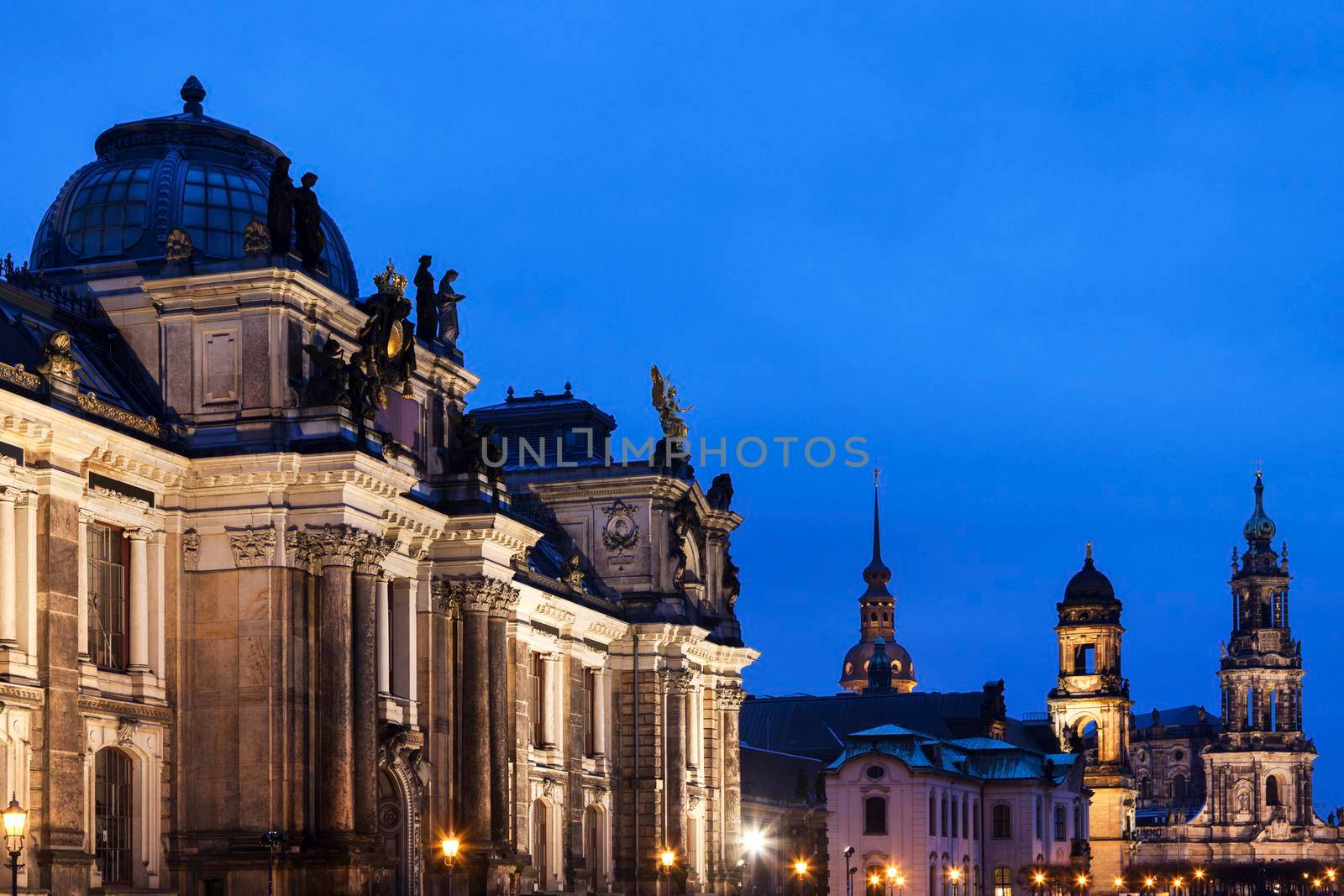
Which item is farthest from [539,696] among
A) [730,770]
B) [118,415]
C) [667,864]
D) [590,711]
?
[118,415]

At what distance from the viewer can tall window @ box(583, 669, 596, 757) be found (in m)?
78.6

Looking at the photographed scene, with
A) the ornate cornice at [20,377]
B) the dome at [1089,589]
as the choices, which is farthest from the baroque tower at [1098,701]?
the ornate cornice at [20,377]

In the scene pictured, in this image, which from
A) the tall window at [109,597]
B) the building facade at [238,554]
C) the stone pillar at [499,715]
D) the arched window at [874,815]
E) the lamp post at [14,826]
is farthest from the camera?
the arched window at [874,815]

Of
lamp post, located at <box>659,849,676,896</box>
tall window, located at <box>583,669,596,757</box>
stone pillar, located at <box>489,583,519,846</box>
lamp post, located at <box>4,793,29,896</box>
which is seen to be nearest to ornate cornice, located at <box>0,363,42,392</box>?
lamp post, located at <box>4,793,29,896</box>

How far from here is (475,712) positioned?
60.8 m

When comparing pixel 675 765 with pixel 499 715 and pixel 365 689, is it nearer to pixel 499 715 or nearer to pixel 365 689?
pixel 499 715

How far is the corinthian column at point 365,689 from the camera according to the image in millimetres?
53219

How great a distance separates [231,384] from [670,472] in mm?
30709

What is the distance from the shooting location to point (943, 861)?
425 ft

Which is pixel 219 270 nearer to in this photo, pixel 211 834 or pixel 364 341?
pixel 364 341

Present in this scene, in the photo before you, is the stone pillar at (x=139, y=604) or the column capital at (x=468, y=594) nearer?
the stone pillar at (x=139, y=604)

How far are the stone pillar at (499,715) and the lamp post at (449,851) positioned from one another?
4.33ft

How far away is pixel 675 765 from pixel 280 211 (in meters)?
33.5

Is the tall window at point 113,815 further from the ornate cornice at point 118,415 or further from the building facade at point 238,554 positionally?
the ornate cornice at point 118,415
